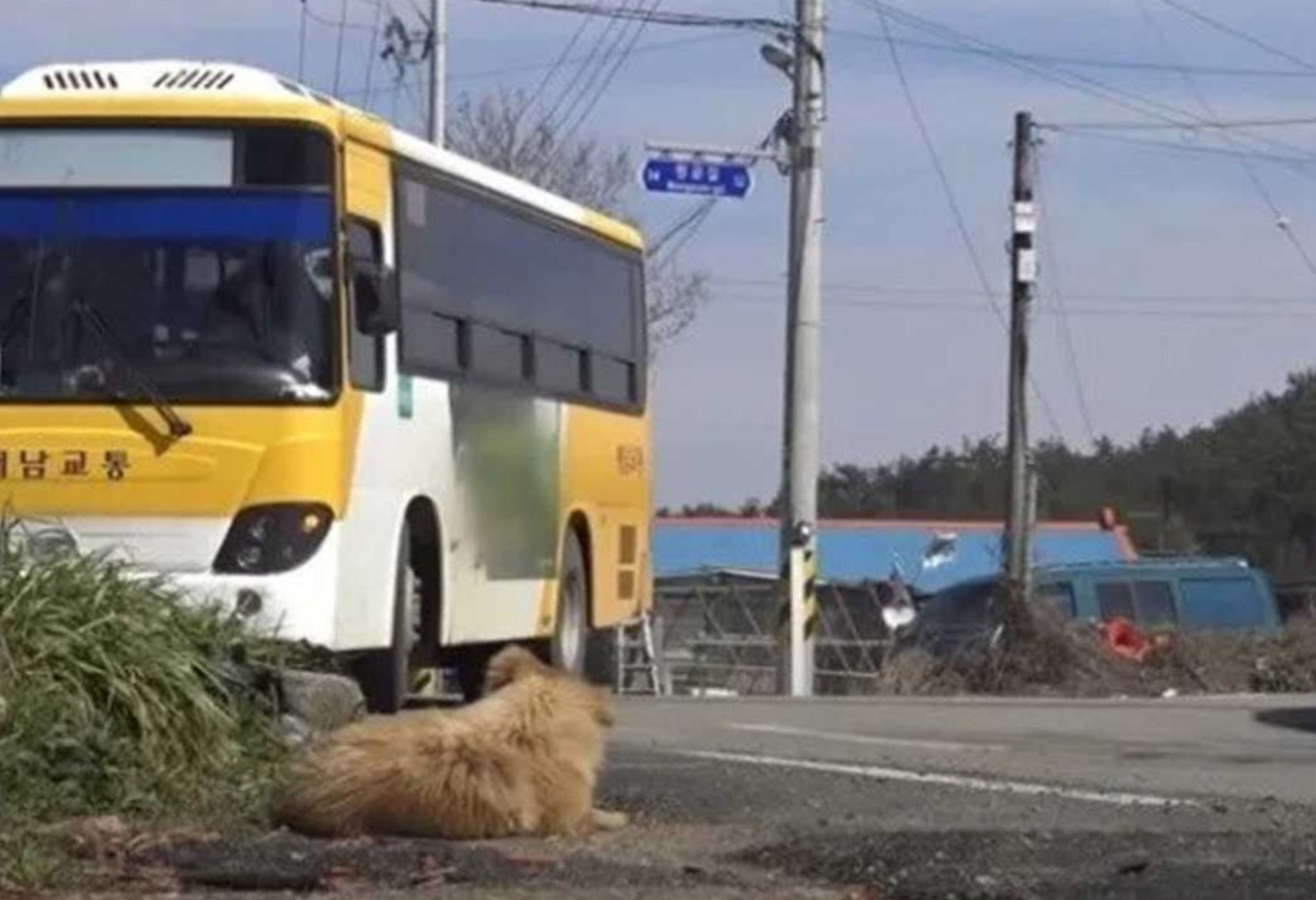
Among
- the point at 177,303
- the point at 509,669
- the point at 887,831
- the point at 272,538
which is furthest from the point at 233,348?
the point at 887,831

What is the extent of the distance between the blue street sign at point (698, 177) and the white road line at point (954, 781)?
19474mm

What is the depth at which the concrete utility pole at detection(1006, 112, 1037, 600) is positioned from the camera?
125 feet

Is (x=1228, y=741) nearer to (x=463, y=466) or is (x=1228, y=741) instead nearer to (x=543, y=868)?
(x=463, y=466)

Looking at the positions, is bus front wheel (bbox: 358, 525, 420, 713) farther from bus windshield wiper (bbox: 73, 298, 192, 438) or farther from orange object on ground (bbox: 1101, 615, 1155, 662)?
orange object on ground (bbox: 1101, 615, 1155, 662)

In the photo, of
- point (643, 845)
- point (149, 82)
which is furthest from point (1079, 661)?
point (643, 845)

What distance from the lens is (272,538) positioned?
52.5ft

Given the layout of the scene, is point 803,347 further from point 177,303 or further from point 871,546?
point 871,546

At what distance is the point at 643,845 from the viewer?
442 inches

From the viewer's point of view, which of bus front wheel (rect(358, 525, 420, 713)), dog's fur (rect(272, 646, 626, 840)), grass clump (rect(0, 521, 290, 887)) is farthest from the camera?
bus front wheel (rect(358, 525, 420, 713))

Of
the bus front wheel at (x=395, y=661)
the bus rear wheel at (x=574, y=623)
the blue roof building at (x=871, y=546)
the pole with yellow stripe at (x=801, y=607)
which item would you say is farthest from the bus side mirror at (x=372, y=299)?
the blue roof building at (x=871, y=546)

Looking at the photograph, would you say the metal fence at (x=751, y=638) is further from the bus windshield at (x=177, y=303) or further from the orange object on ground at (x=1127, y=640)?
the bus windshield at (x=177, y=303)

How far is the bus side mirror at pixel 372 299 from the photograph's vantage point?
54.4ft

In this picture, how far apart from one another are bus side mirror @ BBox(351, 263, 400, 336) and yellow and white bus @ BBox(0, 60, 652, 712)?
18 mm

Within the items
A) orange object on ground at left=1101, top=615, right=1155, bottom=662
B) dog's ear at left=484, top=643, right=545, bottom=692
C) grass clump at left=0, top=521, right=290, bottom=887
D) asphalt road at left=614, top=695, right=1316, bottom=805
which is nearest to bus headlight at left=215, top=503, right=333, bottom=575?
asphalt road at left=614, top=695, right=1316, bottom=805
